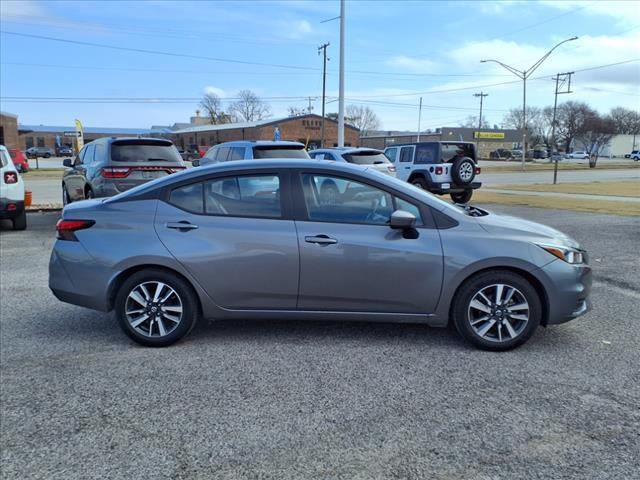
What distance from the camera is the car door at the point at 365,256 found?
4199 millimetres

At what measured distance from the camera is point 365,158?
14.8 m

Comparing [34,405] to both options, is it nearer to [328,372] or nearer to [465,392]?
[328,372]

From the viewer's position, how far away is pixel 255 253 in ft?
14.1

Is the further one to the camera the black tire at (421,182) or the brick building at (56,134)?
the brick building at (56,134)

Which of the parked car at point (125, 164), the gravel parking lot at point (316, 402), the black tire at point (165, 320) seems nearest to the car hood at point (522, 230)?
the gravel parking lot at point (316, 402)

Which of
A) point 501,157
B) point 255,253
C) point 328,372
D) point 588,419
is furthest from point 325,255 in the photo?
point 501,157

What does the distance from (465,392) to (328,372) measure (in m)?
1.00

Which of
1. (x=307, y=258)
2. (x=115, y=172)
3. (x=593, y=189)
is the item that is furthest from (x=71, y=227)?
(x=593, y=189)

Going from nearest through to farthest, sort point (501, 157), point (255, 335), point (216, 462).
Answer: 1. point (216, 462)
2. point (255, 335)
3. point (501, 157)

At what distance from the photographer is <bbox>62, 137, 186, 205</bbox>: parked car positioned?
9789 mm

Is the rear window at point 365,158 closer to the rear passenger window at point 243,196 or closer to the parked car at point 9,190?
the parked car at point 9,190

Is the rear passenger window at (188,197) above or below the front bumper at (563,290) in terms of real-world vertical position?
above

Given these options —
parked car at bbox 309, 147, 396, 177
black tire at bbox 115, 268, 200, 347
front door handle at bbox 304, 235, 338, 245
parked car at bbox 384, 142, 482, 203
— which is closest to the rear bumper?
black tire at bbox 115, 268, 200, 347

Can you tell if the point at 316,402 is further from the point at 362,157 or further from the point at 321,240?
the point at 362,157
